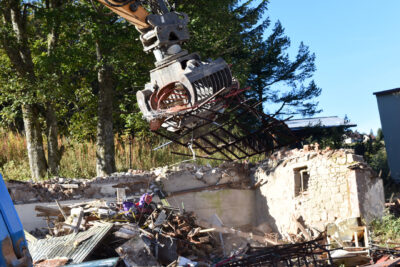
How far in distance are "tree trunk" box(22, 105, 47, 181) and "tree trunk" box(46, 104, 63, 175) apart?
1.28ft

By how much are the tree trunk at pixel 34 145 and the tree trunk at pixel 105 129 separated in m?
1.60

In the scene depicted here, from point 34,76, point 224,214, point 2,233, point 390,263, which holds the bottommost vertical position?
point 390,263

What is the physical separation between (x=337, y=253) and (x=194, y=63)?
13.6 feet

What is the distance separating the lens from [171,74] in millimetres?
6328

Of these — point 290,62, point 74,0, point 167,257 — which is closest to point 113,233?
point 167,257

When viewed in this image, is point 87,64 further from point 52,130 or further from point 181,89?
point 181,89

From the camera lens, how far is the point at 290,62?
2400 cm

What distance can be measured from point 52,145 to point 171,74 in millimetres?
9730

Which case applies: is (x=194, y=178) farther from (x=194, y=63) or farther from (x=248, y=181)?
(x=194, y=63)

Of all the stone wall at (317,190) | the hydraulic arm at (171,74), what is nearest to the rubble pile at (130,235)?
the stone wall at (317,190)

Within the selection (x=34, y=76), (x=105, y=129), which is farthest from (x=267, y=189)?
(x=34, y=76)

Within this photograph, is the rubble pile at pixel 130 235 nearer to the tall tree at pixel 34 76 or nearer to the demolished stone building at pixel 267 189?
the demolished stone building at pixel 267 189

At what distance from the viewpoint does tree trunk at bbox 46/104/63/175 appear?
49.1ft

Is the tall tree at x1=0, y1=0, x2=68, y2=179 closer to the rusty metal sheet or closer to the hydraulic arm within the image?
the hydraulic arm
